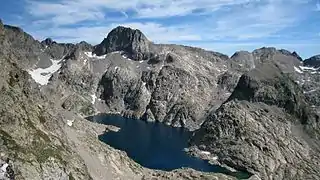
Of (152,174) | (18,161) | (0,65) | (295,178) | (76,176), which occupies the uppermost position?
(0,65)


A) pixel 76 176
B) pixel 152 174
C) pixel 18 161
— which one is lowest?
pixel 152 174

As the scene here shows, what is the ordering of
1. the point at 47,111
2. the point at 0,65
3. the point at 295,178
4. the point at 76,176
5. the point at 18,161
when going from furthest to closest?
the point at 295,178 → the point at 47,111 → the point at 0,65 → the point at 76,176 → the point at 18,161

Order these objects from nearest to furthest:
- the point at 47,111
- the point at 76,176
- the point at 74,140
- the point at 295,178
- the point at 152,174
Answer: the point at 76,176
the point at 47,111
the point at 74,140
the point at 152,174
the point at 295,178

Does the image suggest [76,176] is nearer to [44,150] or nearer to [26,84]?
[44,150]

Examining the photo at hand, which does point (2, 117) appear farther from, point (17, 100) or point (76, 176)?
point (76, 176)

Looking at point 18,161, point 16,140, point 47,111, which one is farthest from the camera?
point 47,111

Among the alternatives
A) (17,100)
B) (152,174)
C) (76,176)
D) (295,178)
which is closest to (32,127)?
(17,100)

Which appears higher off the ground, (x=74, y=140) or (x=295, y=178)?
(x=74, y=140)

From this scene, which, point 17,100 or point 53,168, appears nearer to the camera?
point 53,168

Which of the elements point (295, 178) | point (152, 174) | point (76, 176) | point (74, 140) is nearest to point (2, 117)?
point (76, 176)
